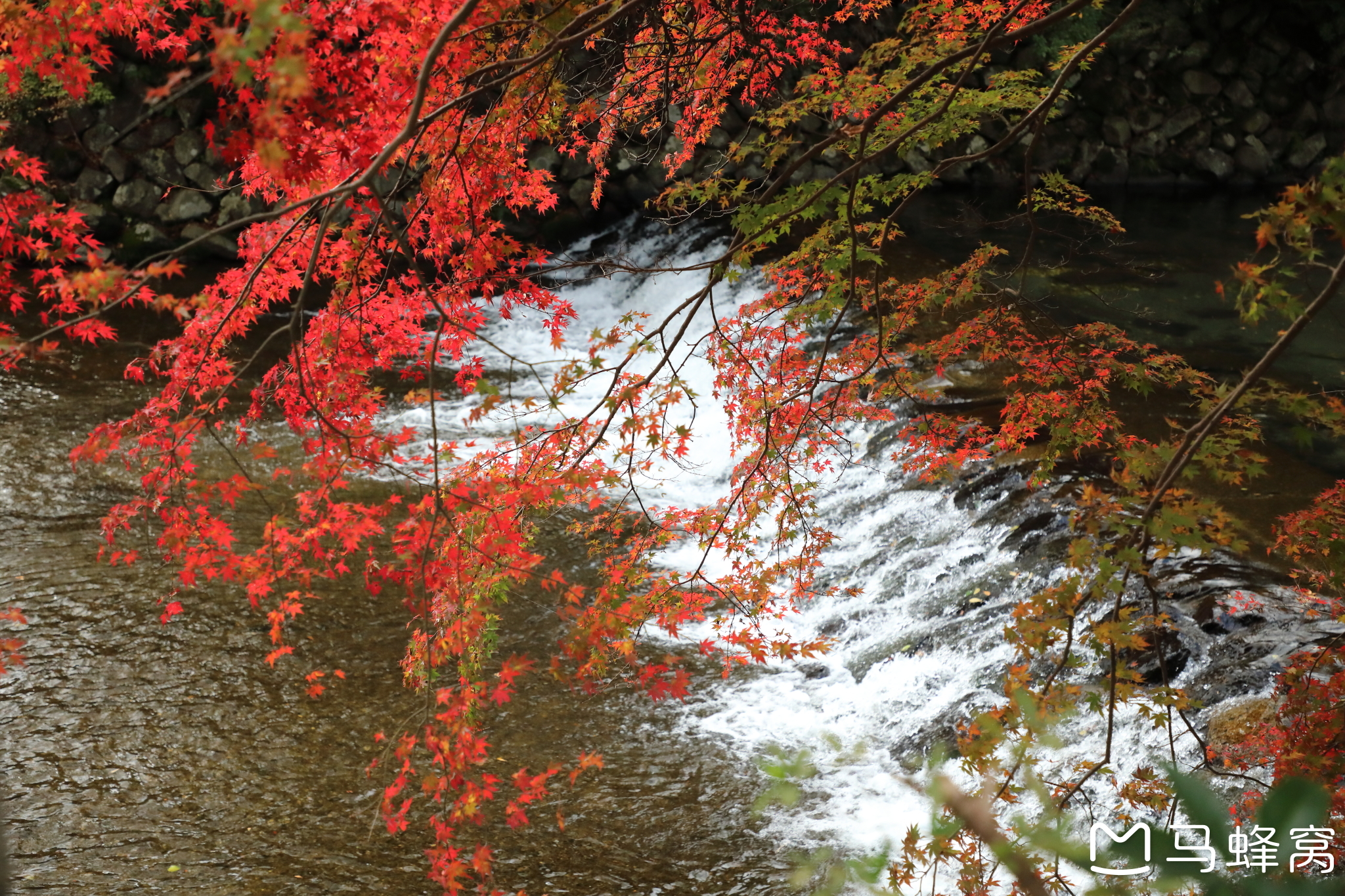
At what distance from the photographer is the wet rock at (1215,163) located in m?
18.1

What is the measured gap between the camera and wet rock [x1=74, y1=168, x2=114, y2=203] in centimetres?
1399

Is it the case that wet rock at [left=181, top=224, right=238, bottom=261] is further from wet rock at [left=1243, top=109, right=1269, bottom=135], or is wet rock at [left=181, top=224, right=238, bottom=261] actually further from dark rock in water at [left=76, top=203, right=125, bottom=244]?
wet rock at [left=1243, top=109, right=1269, bottom=135]

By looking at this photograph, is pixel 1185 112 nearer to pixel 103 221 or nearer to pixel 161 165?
pixel 161 165

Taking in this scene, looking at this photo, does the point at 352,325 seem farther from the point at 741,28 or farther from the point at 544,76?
the point at 741,28

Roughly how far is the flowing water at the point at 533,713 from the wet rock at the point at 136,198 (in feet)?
21.7

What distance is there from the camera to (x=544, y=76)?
446cm

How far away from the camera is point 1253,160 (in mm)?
18203

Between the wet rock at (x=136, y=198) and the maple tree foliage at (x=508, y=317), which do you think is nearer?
the maple tree foliage at (x=508, y=317)

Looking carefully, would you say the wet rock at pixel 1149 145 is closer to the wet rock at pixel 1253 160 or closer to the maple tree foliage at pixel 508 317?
the wet rock at pixel 1253 160

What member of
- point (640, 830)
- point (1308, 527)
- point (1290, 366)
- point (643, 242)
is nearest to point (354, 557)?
point (640, 830)

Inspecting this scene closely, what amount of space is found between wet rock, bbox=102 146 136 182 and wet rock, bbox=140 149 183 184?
0.62ft

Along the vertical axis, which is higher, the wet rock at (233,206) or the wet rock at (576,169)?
the wet rock at (576,169)

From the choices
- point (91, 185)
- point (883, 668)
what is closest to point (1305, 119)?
point (883, 668)

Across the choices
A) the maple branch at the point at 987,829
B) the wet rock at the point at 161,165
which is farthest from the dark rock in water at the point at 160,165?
the maple branch at the point at 987,829
